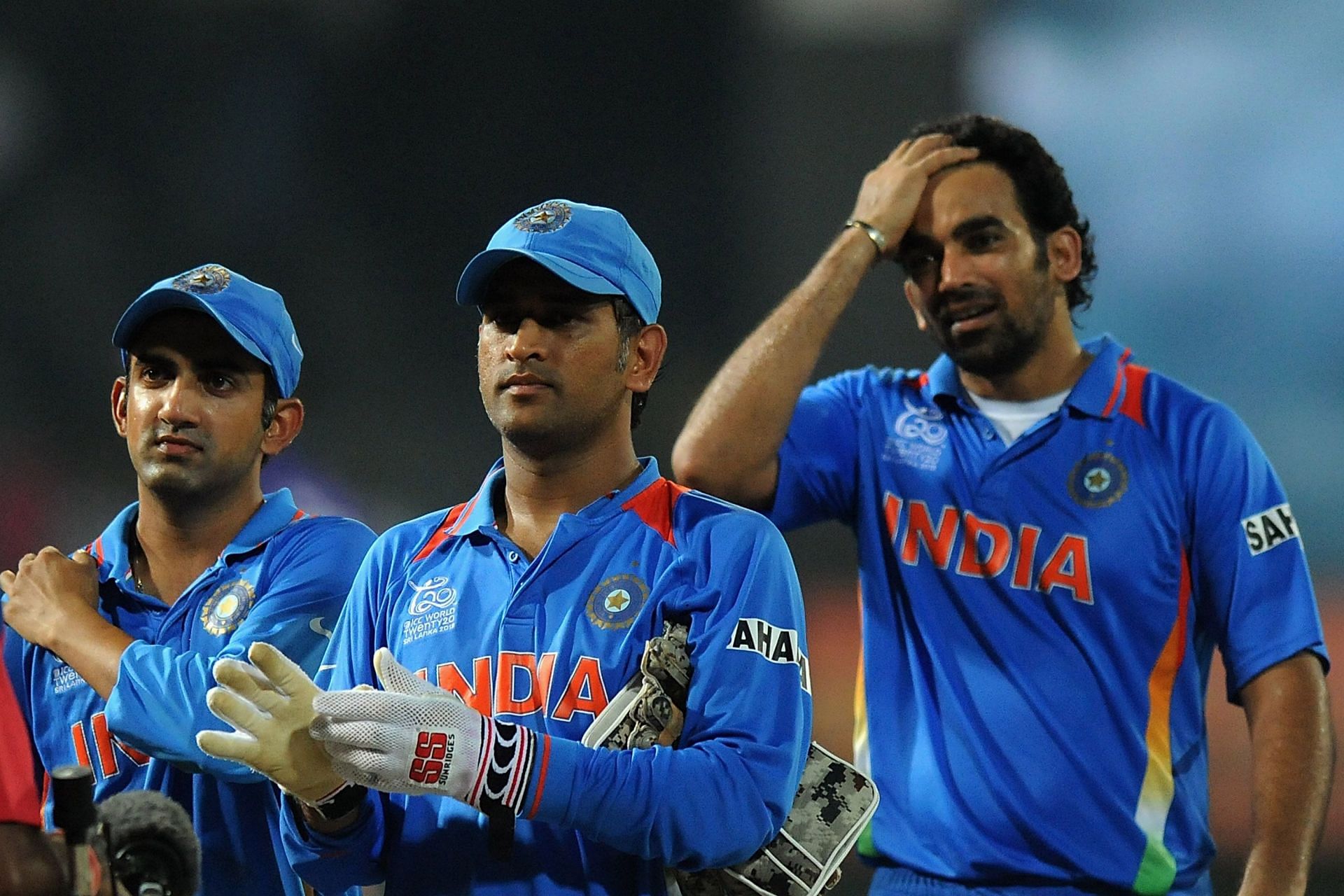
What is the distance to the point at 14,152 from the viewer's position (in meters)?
6.02

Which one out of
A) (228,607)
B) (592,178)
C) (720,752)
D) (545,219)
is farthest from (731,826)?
(592,178)

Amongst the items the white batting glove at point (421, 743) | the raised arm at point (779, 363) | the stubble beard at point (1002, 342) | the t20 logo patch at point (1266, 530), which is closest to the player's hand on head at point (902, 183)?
the raised arm at point (779, 363)

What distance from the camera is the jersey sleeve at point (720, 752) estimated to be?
170 cm

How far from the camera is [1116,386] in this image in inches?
108

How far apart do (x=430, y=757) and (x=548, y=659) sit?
10.6 inches

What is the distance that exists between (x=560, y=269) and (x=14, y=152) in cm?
480

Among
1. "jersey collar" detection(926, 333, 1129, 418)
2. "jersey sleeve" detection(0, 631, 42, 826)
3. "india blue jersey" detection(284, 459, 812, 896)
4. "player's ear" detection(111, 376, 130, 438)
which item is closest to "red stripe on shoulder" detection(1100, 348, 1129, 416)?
"jersey collar" detection(926, 333, 1129, 418)

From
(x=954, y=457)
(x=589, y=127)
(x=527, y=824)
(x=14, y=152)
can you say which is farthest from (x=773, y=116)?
(x=527, y=824)

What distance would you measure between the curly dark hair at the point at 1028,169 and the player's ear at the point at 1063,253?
2 centimetres

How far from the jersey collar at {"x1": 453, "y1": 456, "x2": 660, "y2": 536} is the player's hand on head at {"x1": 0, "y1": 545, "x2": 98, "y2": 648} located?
0.63 metres

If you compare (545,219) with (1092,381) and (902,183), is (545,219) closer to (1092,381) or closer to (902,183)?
(902,183)

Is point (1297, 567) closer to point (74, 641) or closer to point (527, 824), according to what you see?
point (527, 824)

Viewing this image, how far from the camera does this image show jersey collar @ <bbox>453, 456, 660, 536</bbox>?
1986mm

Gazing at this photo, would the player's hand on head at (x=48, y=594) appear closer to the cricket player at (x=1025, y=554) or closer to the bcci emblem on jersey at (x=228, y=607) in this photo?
the bcci emblem on jersey at (x=228, y=607)
